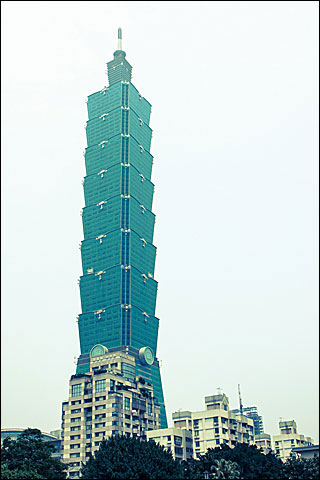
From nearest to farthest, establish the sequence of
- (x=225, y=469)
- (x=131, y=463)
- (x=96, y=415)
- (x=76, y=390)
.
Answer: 1. (x=131, y=463)
2. (x=225, y=469)
3. (x=96, y=415)
4. (x=76, y=390)

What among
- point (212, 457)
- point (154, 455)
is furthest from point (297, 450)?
point (154, 455)

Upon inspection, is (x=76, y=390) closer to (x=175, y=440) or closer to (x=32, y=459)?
(x=175, y=440)

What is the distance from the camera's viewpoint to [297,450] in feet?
468

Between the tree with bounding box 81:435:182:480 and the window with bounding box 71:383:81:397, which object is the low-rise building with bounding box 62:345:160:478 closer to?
the window with bounding box 71:383:81:397

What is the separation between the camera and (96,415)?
169875 mm

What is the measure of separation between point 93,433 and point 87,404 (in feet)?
31.0

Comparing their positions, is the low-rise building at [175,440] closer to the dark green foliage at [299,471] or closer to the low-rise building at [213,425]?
the low-rise building at [213,425]

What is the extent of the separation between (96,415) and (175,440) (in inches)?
987

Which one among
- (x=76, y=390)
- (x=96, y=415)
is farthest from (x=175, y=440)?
(x=76, y=390)

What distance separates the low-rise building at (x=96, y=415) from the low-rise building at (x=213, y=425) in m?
12.8

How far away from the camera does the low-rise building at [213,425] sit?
178750 mm

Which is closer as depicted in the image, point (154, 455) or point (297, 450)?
point (154, 455)

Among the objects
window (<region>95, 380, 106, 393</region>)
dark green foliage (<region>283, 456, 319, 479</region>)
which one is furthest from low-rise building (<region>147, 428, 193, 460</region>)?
dark green foliage (<region>283, 456, 319, 479</region>)

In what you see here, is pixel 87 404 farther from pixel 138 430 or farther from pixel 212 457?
pixel 212 457
